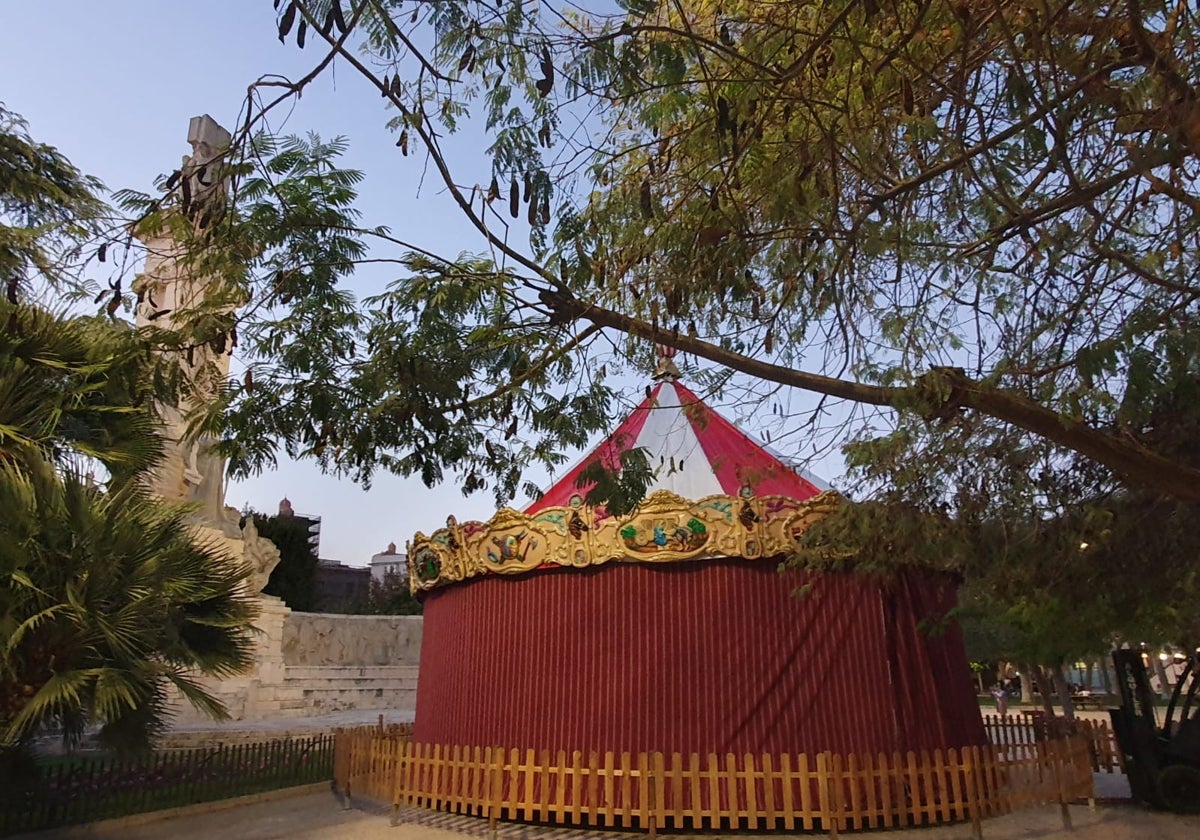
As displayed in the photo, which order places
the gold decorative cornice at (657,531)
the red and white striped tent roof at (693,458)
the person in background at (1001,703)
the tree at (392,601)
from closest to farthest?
the gold decorative cornice at (657,531), the red and white striped tent roof at (693,458), the person in background at (1001,703), the tree at (392,601)

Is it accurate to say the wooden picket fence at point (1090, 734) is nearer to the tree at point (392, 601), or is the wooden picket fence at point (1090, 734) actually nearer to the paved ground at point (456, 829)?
the paved ground at point (456, 829)

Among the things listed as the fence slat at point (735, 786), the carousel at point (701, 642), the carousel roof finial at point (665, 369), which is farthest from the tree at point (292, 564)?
the carousel roof finial at point (665, 369)

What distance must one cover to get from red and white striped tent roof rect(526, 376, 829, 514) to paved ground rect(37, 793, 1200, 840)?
380 cm

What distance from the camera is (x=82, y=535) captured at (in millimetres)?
7410

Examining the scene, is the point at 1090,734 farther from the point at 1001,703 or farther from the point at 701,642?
the point at 1001,703

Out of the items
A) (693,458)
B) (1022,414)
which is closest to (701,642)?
(693,458)

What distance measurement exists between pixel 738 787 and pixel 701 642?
1535mm

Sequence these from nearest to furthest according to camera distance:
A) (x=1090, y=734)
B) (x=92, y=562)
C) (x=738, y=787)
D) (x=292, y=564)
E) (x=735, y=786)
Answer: (x=92, y=562), (x=735, y=786), (x=738, y=787), (x=1090, y=734), (x=292, y=564)

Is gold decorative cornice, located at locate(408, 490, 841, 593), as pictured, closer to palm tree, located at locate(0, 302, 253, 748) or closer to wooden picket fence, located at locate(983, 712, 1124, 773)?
palm tree, located at locate(0, 302, 253, 748)

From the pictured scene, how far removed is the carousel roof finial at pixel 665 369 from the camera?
6875 mm

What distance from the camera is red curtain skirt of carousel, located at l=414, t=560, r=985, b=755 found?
924cm

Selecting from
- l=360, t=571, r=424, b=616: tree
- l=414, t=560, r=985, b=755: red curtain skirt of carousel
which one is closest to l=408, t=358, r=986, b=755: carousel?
l=414, t=560, r=985, b=755: red curtain skirt of carousel

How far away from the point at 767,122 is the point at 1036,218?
195 centimetres

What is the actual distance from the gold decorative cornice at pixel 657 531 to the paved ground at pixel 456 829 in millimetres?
2894
